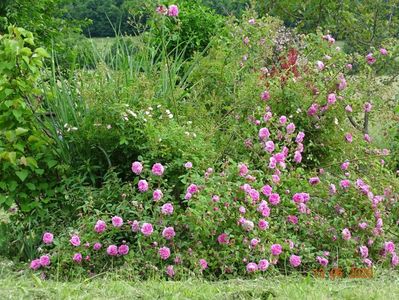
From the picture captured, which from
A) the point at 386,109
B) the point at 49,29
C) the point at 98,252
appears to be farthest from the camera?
the point at 49,29

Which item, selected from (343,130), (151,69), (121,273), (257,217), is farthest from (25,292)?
(343,130)

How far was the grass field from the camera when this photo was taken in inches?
128

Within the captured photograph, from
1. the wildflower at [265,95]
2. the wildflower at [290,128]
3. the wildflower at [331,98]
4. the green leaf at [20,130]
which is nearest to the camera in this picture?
the green leaf at [20,130]

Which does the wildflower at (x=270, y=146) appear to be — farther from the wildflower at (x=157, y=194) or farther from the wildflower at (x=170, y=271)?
the wildflower at (x=170, y=271)

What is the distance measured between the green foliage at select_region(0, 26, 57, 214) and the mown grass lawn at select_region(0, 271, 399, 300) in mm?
1117

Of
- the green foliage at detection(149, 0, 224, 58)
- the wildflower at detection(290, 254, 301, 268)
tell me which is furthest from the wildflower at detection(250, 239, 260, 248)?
the green foliage at detection(149, 0, 224, 58)

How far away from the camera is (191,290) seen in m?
3.41

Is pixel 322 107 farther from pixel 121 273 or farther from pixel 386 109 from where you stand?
pixel 121 273

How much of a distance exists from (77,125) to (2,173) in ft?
2.04

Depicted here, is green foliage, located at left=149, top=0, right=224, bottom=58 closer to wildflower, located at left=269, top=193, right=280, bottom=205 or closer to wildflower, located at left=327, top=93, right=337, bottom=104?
wildflower, located at left=327, top=93, right=337, bottom=104

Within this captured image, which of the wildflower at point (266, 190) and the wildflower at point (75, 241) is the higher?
the wildflower at point (266, 190)

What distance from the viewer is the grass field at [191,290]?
3240 mm

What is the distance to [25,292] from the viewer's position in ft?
10.5

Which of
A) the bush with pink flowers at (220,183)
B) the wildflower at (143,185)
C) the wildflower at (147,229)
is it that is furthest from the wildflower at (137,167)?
the wildflower at (147,229)
